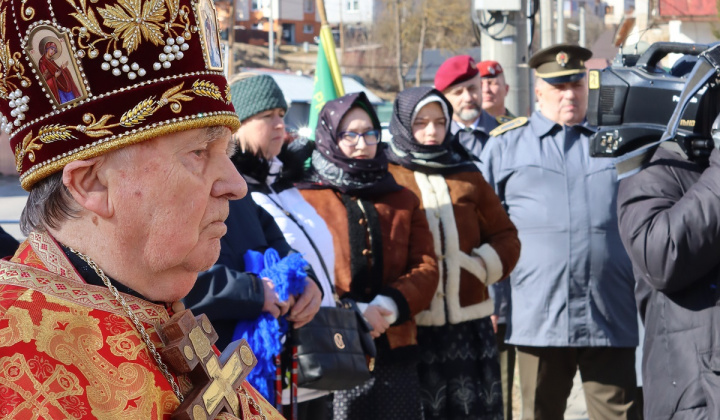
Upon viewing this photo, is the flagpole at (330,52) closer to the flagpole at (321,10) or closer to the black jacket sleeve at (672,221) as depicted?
the flagpole at (321,10)

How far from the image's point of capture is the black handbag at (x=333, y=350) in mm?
3199

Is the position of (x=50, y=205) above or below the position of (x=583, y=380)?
above

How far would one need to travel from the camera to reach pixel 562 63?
538 centimetres

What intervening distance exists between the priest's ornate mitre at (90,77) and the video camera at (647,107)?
218cm

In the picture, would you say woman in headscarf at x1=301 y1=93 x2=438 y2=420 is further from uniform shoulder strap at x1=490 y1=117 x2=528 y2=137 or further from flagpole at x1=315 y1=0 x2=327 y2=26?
flagpole at x1=315 y1=0 x2=327 y2=26

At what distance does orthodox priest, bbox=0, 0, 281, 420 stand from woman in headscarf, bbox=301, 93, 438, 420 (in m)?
2.37

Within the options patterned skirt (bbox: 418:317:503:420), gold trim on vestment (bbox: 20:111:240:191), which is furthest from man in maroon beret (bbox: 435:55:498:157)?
gold trim on vestment (bbox: 20:111:240:191)

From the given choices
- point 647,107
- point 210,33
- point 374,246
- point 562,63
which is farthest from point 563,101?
point 210,33

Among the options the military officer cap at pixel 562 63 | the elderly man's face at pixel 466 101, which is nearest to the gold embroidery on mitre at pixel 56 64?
the military officer cap at pixel 562 63

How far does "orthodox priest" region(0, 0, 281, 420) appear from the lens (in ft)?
4.70

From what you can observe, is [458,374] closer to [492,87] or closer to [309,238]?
[309,238]

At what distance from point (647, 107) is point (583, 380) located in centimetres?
195

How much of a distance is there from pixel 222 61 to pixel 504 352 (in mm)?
4419

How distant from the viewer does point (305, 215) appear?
373 cm
